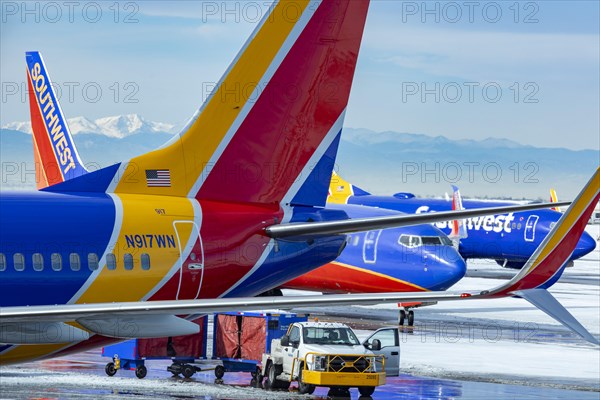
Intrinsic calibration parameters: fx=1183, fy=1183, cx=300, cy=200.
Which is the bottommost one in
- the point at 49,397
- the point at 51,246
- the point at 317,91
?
the point at 49,397

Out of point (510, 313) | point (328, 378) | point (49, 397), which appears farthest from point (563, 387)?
point (510, 313)

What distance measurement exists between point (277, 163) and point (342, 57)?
245cm

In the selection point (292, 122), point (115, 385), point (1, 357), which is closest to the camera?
point (1, 357)

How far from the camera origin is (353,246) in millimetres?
41375

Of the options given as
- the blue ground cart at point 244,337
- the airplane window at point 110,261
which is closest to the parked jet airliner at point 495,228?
the blue ground cart at point 244,337

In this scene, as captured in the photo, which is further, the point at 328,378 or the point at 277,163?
the point at 328,378

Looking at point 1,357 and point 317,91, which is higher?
point 317,91

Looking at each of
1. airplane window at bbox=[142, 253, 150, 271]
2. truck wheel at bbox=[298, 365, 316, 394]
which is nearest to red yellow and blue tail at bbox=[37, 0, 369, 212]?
airplane window at bbox=[142, 253, 150, 271]

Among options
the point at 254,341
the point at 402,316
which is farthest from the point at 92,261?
the point at 402,316

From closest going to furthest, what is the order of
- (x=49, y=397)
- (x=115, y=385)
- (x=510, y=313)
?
1. (x=49, y=397)
2. (x=115, y=385)
3. (x=510, y=313)

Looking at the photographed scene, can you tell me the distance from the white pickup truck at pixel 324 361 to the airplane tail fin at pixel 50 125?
9.63 metres

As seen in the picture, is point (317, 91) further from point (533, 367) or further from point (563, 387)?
point (533, 367)

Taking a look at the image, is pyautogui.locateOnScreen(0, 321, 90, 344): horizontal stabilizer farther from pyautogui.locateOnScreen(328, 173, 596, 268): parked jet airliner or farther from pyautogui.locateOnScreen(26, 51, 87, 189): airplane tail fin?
pyautogui.locateOnScreen(328, 173, 596, 268): parked jet airliner

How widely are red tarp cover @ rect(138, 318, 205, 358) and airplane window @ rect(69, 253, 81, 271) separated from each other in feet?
34.7
